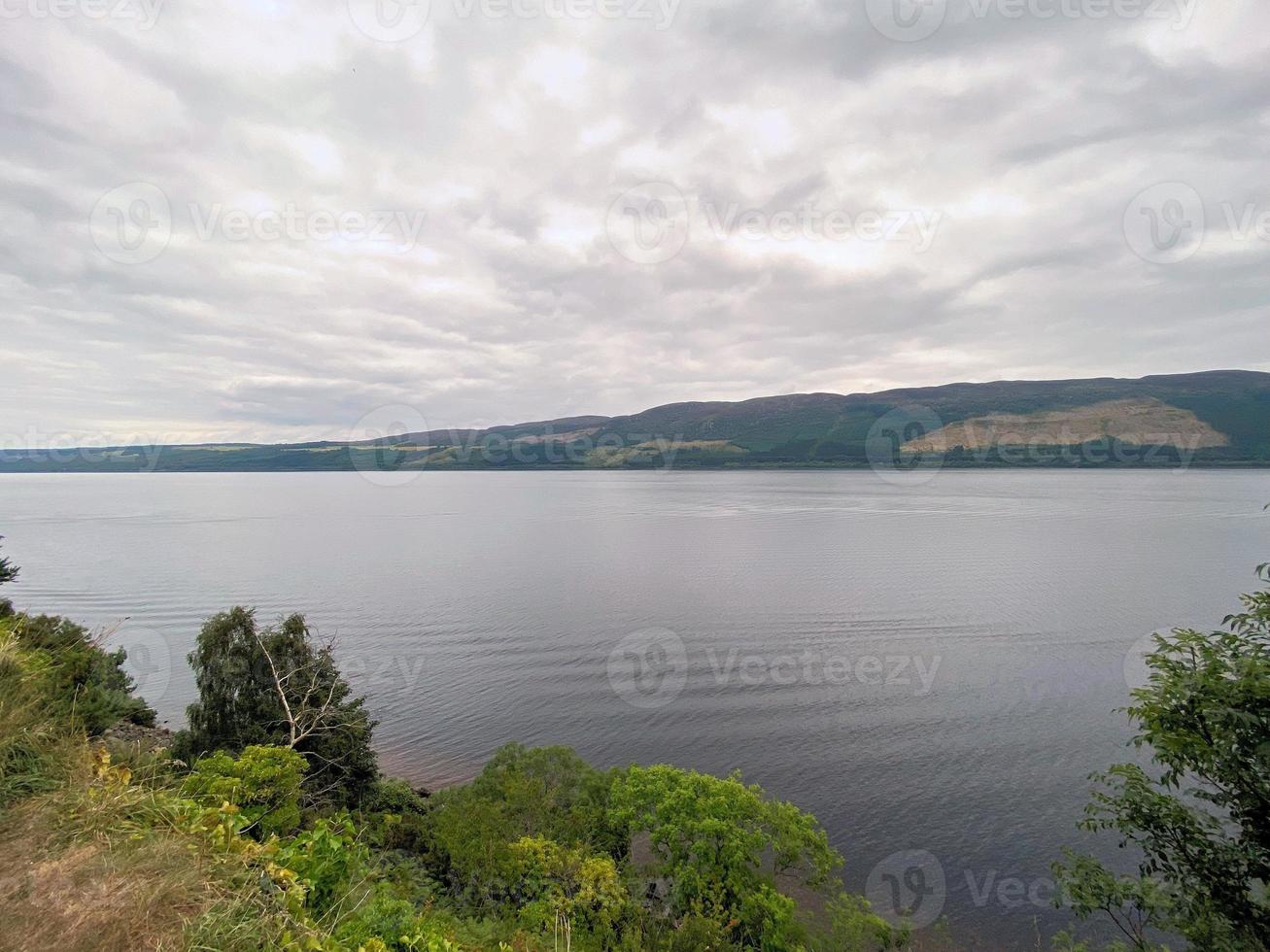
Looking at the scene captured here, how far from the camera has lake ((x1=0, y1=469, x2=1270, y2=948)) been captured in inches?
1018

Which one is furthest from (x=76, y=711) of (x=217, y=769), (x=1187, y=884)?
(x=1187, y=884)

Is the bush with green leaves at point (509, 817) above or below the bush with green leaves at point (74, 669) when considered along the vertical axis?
below

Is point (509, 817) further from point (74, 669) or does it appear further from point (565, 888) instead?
point (74, 669)

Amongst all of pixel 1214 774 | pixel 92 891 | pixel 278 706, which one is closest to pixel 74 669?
pixel 278 706

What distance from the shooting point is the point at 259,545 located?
9019cm

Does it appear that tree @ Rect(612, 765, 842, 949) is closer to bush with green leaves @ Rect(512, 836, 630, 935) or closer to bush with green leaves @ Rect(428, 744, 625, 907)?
bush with green leaves @ Rect(428, 744, 625, 907)

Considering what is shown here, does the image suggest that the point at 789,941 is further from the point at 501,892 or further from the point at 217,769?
the point at 217,769

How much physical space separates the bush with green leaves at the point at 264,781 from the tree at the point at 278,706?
17.8ft

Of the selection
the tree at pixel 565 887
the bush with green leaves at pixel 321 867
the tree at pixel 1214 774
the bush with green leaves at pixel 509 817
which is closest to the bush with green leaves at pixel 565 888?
the tree at pixel 565 887

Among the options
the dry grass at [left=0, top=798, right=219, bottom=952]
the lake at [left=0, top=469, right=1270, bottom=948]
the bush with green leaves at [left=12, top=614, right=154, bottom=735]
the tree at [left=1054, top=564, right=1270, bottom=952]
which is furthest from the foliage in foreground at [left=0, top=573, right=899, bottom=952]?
the tree at [left=1054, top=564, right=1270, bottom=952]

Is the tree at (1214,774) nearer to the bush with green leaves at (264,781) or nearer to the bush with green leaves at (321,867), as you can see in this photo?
the bush with green leaves at (321,867)

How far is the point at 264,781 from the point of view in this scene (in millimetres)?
15109

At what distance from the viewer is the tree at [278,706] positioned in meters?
21.6

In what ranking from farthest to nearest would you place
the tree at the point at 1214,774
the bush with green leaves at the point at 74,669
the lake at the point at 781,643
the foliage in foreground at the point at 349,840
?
the lake at the point at 781,643
the bush with green leaves at the point at 74,669
the tree at the point at 1214,774
the foliage in foreground at the point at 349,840
